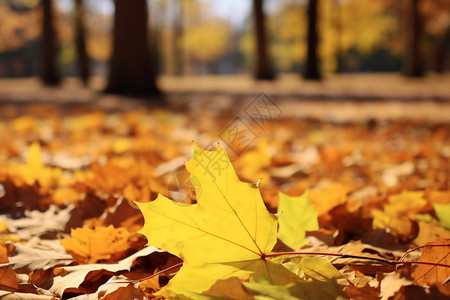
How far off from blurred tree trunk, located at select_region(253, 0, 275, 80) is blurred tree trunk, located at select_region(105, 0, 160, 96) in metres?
8.03

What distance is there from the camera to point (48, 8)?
14922 mm

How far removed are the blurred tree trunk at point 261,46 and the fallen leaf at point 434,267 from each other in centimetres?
1588

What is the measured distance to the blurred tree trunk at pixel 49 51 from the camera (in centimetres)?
1518

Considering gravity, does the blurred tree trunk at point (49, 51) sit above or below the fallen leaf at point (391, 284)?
above

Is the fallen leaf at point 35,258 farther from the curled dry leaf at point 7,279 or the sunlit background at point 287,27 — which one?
the sunlit background at point 287,27

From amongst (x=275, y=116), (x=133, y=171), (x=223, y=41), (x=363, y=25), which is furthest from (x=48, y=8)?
(x=223, y=41)

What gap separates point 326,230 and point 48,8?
15.9 metres

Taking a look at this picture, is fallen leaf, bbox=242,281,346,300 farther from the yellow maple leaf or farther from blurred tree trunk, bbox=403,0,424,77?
blurred tree trunk, bbox=403,0,424,77

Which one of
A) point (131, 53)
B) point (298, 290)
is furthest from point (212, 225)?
point (131, 53)

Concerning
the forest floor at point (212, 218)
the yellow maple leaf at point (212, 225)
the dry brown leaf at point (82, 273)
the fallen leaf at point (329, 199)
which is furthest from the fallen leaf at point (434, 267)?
the dry brown leaf at point (82, 273)

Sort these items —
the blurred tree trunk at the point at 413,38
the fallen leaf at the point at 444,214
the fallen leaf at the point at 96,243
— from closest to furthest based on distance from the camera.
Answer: the fallen leaf at the point at 96,243
the fallen leaf at the point at 444,214
the blurred tree trunk at the point at 413,38

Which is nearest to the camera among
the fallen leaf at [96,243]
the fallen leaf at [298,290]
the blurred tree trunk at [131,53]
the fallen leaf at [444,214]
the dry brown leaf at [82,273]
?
the fallen leaf at [298,290]

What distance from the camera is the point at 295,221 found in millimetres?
1169

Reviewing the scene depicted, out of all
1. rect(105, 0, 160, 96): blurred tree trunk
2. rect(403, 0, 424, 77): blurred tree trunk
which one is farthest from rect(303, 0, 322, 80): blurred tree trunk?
rect(105, 0, 160, 96): blurred tree trunk
